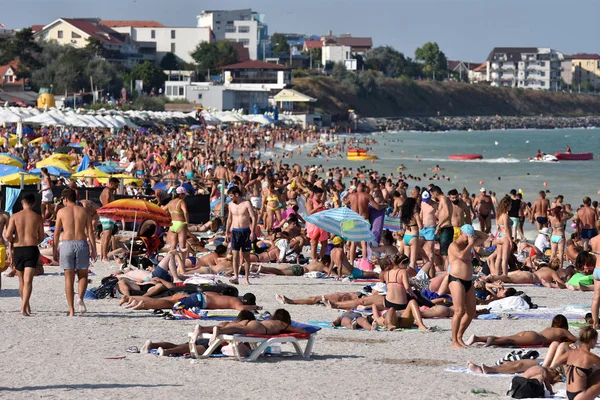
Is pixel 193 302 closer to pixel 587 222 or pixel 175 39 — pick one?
pixel 587 222

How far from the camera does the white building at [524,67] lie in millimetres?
166125

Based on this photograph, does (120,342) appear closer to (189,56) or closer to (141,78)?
(141,78)

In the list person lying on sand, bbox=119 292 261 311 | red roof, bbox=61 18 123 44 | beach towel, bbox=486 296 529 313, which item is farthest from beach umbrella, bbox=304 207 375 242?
red roof, bbox=61 18 123 44

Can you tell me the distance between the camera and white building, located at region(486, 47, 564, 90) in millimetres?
166125

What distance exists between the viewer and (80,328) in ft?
30.4

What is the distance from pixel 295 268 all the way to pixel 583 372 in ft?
23.3

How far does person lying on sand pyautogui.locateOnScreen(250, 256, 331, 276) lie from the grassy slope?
96.2 m

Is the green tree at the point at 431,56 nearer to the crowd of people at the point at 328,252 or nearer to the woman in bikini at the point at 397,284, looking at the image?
the crowd of people at the point at 328,252

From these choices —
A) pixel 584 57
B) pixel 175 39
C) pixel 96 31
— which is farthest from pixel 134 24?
pixel 584 57

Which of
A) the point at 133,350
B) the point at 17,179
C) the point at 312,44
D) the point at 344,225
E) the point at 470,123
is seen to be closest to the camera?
the point at 133,350

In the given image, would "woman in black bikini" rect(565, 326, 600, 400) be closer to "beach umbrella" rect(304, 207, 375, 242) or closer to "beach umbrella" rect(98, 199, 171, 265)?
"beach umbrella" rect(304, 207, 375, 242)

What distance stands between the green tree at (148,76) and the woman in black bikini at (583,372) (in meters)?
85.9

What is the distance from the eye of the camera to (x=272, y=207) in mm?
18141

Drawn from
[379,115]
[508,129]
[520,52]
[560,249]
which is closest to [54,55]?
[379,115]
